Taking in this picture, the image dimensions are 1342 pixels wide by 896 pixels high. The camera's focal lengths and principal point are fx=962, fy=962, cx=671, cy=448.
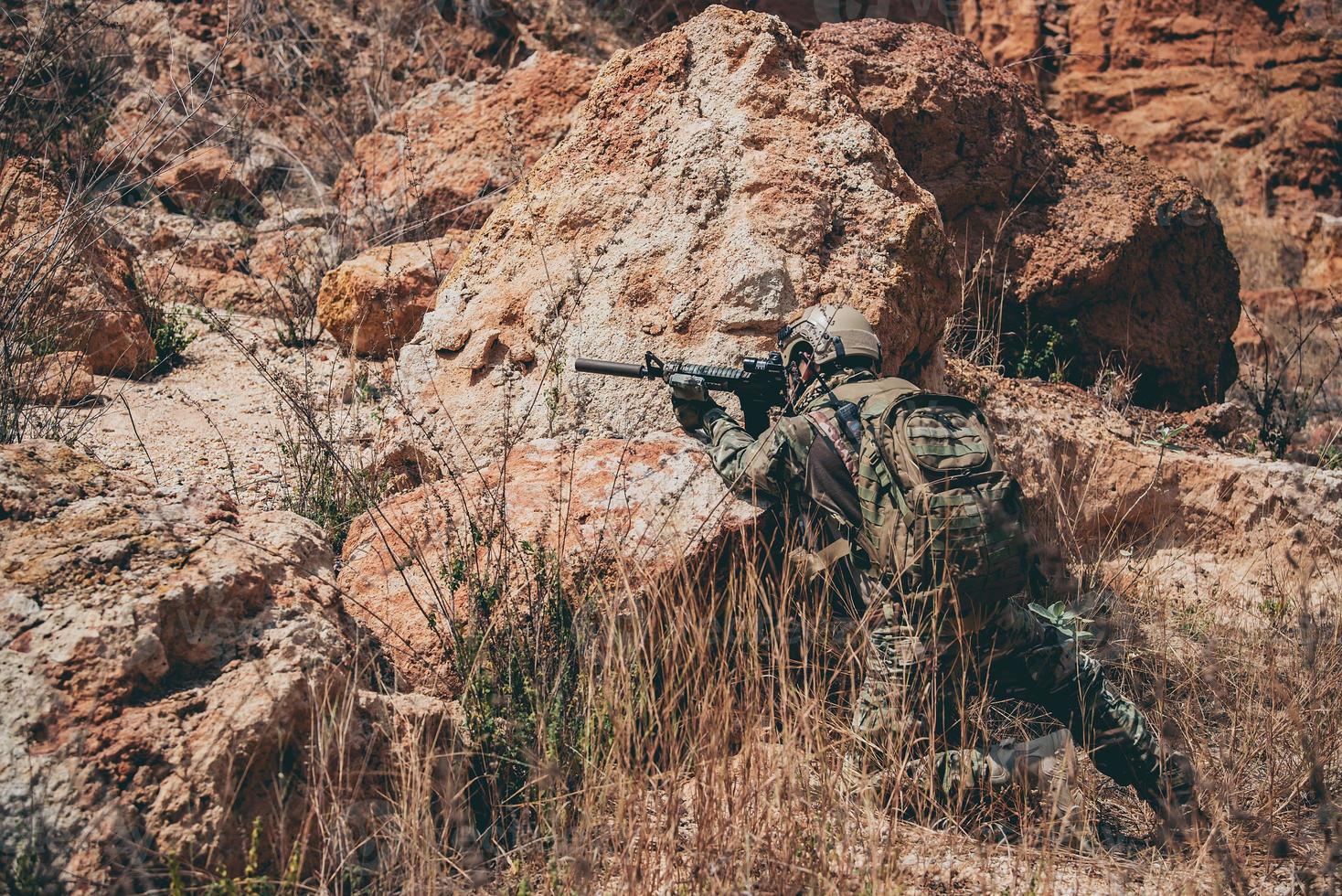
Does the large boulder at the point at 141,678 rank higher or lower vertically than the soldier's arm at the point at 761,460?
lower

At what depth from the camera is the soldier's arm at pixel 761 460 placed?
298 centimetres

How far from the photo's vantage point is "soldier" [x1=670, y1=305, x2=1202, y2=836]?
2775 mm

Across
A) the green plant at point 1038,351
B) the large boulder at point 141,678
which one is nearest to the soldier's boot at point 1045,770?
the large boulder at point 141,678

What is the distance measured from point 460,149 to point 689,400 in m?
3.36

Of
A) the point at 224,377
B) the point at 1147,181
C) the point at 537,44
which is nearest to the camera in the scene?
the point at 224,377

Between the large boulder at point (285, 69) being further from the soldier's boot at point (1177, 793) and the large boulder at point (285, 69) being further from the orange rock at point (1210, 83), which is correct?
the soldier's boot at point (1177, 793)

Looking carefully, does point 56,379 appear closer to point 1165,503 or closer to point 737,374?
point 737,374

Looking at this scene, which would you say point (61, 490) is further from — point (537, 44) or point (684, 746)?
point (537, 44)

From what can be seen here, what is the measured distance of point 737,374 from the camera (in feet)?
10.7

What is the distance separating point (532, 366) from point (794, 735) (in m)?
1.91

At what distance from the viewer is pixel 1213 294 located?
5574mm

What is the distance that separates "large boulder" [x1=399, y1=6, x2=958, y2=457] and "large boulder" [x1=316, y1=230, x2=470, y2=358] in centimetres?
66

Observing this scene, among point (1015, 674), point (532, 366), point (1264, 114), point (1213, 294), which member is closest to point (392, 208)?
point (532, 366)

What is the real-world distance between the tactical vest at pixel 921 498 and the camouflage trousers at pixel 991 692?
13 cm
